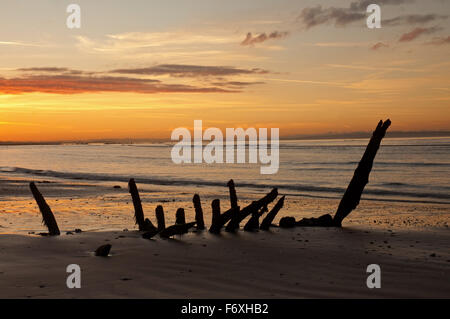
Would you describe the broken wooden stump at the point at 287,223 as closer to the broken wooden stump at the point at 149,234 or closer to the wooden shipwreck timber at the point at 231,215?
the wooden shipwreck timber at the point at 231,215

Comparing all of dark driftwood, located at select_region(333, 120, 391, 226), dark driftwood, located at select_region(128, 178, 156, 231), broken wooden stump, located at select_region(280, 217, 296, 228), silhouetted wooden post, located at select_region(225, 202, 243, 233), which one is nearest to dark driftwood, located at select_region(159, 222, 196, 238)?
dark driftwood, located at select_region(128, 178, 156, 231)

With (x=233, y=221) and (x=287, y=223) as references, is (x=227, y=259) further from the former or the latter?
(x=287, y=223)

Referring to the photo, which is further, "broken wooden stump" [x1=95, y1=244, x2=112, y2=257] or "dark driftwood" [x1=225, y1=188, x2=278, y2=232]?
"dark driftwood" [x1=225, y1=188, x2=278, y2=232]

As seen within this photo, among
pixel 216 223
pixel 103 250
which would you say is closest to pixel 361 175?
pixel 216 223

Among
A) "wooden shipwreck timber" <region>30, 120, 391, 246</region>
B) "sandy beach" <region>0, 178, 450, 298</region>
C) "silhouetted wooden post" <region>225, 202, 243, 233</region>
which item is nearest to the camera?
"sandy beach" <region>0, 178, 450, 298</region>

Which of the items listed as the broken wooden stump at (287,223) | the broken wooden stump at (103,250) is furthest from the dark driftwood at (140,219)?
the broken wooden stump at (287,223)

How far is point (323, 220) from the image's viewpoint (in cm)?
1471

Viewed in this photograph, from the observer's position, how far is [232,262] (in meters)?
9.39

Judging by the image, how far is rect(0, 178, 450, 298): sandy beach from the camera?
7.41 metres

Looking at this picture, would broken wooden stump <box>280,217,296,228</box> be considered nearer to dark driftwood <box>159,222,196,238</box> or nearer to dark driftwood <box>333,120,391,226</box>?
dark driftwood <box>333,120,391,226</box>
